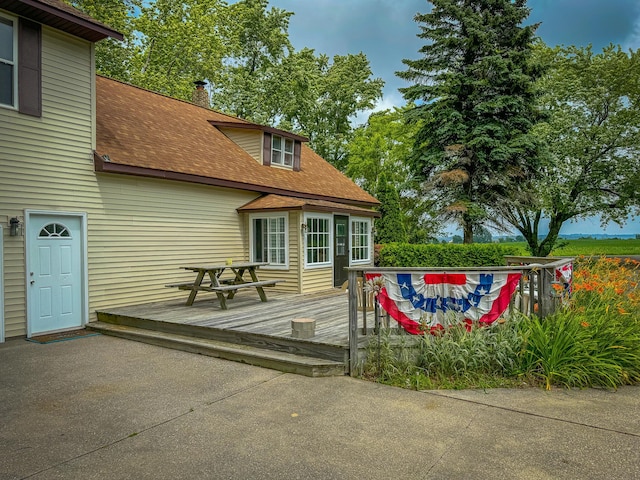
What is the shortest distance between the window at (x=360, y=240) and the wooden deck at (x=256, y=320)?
9.87 ft

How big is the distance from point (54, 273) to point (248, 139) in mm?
7377

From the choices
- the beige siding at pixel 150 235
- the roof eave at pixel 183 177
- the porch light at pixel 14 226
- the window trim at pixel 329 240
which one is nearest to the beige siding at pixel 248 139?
the roof eave at pixel 183 177

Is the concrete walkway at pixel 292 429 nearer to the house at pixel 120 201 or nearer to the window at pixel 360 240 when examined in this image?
the house at pixel 120 201

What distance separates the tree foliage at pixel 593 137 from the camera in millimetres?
19047

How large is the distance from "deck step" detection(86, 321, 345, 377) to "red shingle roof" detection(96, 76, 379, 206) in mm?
3067

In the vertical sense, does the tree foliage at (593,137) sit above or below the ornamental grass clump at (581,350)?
above

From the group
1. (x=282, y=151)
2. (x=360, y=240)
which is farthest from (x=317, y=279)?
(x=282, y=151)

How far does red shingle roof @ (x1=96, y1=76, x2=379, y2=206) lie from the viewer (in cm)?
836

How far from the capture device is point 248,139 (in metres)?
12.9

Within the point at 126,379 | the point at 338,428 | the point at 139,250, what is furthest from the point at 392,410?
the point at 139,250

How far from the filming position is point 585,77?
20.0 meters

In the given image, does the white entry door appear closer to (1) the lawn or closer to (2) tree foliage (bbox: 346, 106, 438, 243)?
(2) tree foliage (bbox: 346, 106, 438, 243)

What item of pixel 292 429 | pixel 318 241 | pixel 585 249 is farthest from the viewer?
pixel 585 249

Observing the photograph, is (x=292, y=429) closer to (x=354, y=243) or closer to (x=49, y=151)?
(x=49, y=151)
